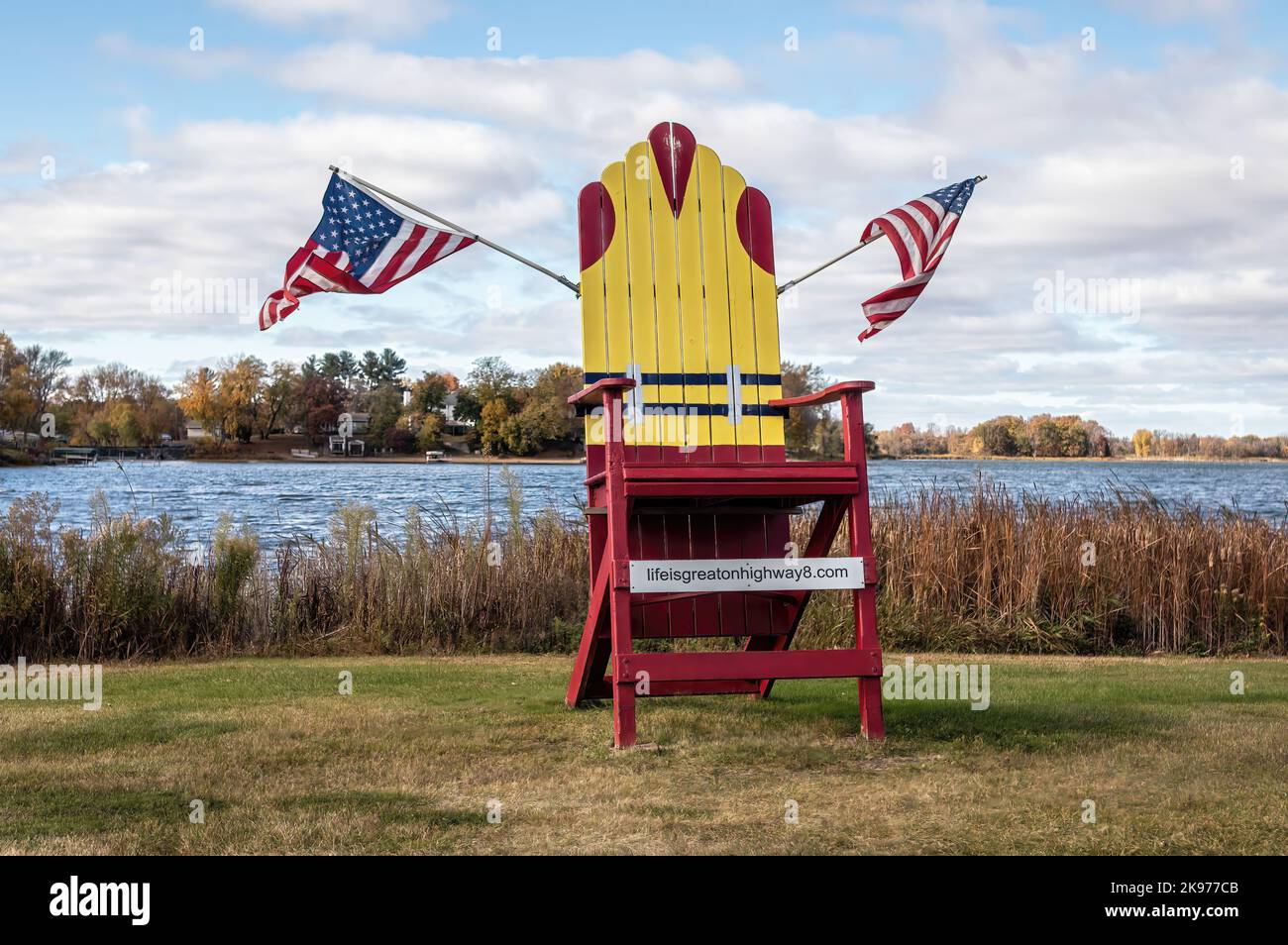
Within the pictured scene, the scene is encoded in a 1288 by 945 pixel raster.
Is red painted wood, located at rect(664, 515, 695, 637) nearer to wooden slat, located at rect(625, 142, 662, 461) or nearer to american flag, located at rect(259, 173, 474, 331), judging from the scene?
wooden slat, located at rect(625, 142, 662, 461)

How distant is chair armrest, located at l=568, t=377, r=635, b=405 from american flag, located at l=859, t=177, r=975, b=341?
142 centimetres

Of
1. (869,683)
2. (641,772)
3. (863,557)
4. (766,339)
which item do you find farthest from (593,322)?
(641,772)

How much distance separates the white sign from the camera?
4.31 m

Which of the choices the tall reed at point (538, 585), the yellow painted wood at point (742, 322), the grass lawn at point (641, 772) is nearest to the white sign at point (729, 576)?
the grass lawn at point (641, 772)

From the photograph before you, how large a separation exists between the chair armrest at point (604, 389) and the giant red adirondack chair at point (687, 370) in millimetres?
177

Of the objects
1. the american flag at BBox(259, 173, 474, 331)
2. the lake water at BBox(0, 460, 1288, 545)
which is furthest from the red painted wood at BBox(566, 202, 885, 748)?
the lake water at BBox(0, 460, 1288, 545)

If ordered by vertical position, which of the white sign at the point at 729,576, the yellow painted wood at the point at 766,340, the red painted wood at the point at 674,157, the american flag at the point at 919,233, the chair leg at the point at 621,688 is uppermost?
the red painted wood at the point at 674,157

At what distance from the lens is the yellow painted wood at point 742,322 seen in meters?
5.14

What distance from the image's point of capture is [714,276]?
5164 mm

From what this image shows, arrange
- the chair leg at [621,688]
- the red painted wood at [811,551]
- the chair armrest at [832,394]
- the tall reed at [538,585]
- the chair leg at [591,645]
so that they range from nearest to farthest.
→ the chair leg at [621,688] < the chair armrest at [832,394] < the chair leg at [591,645] < the red painted wood at [811,551] < the tall reed at [538,585]

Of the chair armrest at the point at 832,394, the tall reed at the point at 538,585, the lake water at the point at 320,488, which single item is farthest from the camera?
the lake water at the point at 320,488

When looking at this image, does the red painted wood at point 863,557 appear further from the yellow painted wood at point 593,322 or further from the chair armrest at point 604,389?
the yellow painted wood at point 593,322

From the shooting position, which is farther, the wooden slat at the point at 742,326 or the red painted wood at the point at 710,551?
the wooden slat at the point at 742,326
